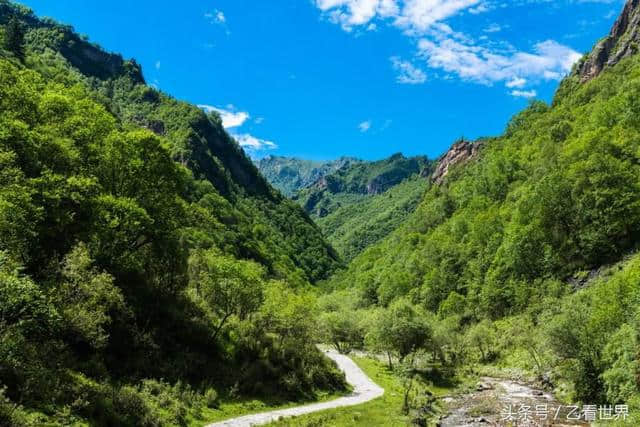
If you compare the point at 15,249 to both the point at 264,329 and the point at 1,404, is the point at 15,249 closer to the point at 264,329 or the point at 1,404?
the point at 1,404

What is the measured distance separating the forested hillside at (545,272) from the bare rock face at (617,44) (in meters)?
15.7

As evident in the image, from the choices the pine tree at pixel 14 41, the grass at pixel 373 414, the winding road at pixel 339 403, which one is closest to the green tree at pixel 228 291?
the winding road at pixel 339 403

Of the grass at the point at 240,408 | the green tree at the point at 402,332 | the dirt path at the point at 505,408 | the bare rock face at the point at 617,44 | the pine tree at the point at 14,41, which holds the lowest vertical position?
the dirt path at the point at 505,408

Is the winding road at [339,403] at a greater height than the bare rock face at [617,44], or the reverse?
the bare rock face at [617,44]

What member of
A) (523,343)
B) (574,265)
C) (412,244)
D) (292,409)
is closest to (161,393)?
(292,409)

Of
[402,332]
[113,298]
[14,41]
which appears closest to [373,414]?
[113,298]

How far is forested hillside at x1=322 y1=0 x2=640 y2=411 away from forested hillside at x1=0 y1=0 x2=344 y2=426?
24.4 metres

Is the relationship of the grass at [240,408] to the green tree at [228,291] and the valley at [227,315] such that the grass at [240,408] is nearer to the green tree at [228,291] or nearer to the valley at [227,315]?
the valley at [227,315]

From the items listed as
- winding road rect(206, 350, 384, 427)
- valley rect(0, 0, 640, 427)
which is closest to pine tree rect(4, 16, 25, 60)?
valley rect(0, 0, 640, 427)

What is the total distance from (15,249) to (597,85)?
539 feet

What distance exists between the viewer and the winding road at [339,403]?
98.4ft

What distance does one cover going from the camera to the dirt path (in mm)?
36688

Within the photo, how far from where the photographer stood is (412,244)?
6024 inches

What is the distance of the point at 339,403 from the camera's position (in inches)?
1564
